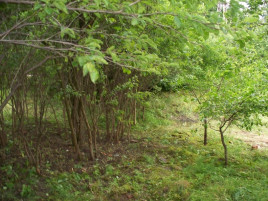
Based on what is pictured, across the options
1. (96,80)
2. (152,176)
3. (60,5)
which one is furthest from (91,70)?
(152,176)

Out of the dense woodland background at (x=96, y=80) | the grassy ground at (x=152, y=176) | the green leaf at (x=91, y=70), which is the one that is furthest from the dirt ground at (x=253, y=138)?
the green leaf at (x=91, y=70)

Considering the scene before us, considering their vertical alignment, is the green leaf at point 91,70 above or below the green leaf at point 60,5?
below

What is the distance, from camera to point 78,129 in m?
6.50

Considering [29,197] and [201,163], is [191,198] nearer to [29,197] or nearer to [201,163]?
[201,163]

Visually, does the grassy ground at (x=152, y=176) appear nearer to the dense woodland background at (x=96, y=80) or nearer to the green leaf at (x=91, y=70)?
the dense woodland background at (x=96, y=80)

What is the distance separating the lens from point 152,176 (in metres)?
5.89

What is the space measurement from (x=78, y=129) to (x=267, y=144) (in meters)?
6.73

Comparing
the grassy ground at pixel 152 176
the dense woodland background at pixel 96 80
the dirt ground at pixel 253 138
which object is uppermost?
the dense woodland background at pixel 96 80

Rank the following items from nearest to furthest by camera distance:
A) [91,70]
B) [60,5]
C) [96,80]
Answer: [91,70] < [60,5] < [96,80]

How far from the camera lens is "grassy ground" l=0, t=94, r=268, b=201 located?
4766mm

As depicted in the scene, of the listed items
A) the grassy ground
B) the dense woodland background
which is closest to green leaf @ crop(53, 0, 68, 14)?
the dense woodland background

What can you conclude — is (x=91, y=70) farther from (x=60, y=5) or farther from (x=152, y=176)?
(x=152, y=176)

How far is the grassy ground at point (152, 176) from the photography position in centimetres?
477

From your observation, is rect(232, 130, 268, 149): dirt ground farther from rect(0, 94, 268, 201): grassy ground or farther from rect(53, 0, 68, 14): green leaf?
rect(53, 0, 68, 14): green leaf
